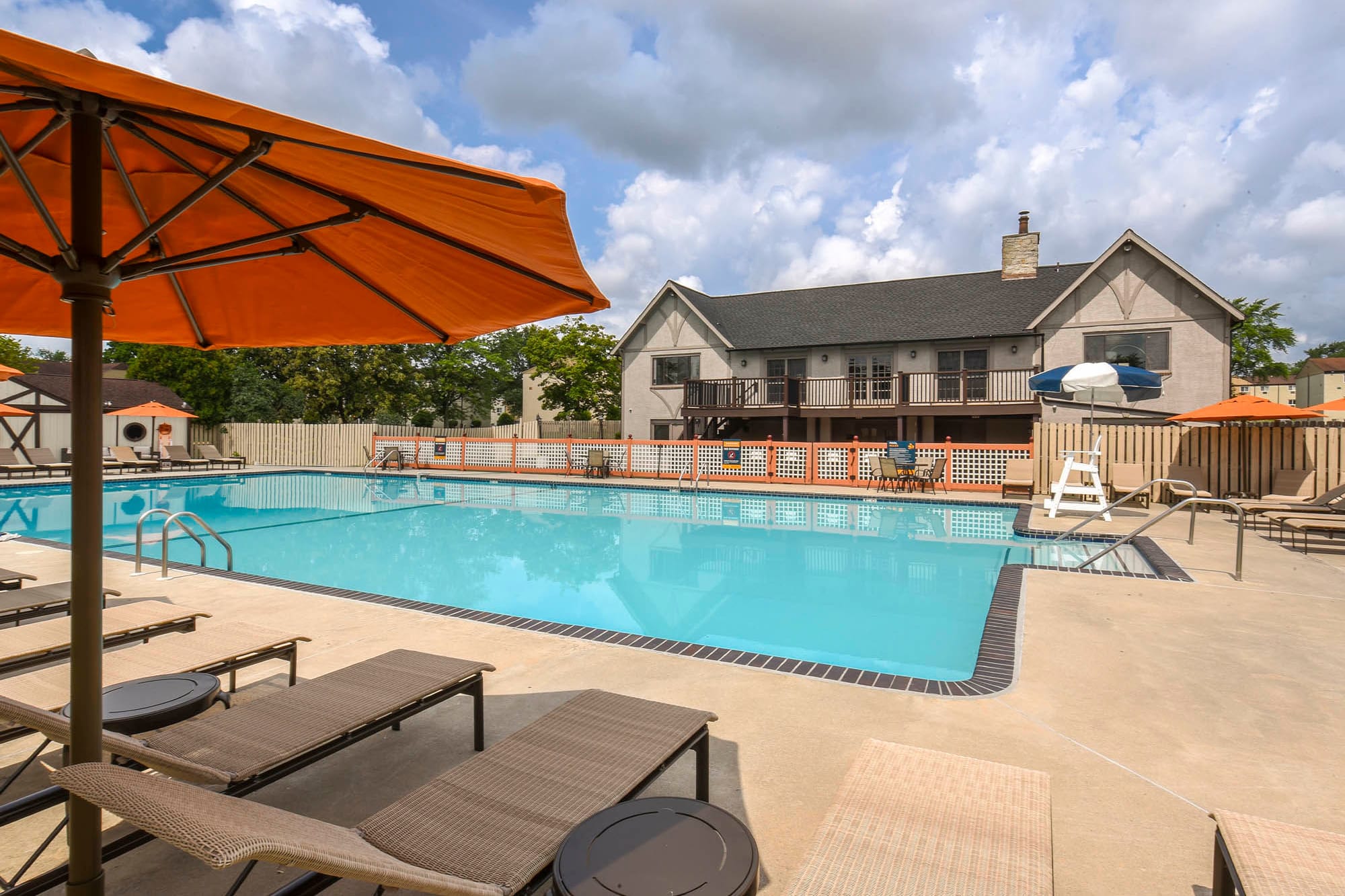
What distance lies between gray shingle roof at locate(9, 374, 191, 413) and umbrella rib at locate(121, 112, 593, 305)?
92.7ft

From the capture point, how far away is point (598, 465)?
2053cm

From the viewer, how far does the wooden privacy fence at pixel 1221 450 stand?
12.6 m

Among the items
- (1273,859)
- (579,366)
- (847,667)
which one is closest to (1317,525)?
(847,667)

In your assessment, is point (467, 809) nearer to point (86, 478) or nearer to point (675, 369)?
point (86, 478)

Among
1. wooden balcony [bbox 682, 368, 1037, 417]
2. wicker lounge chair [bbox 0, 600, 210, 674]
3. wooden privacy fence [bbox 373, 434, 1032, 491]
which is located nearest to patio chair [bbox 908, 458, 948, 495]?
wooden privacy fence [bbox 373, 434, 1032, 491]

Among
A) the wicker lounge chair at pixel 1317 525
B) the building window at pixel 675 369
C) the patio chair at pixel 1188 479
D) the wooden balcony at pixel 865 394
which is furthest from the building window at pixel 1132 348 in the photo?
the building window at pixel 675 369

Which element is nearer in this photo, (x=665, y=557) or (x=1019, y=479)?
(x=665, y=557)

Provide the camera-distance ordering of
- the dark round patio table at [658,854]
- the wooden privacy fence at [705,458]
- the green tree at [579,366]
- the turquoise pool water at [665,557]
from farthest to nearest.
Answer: the green tree at [579,366] → the wooden privacy fence at [705,458] → the turquoise pool water at [665,557] → the dark round patio table at [658,854]

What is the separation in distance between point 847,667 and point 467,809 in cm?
346

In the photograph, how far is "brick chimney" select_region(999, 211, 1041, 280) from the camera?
22703 mm

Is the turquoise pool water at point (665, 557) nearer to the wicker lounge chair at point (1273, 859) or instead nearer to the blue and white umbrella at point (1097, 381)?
the blue and white umbrella at point (1097, 381)

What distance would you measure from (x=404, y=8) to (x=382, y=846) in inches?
426

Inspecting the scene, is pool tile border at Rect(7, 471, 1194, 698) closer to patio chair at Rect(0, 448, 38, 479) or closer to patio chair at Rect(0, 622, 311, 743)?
patio chair at Rect(0, 622, 311, 743)

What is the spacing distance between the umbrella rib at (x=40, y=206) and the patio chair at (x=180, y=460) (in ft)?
79.4
